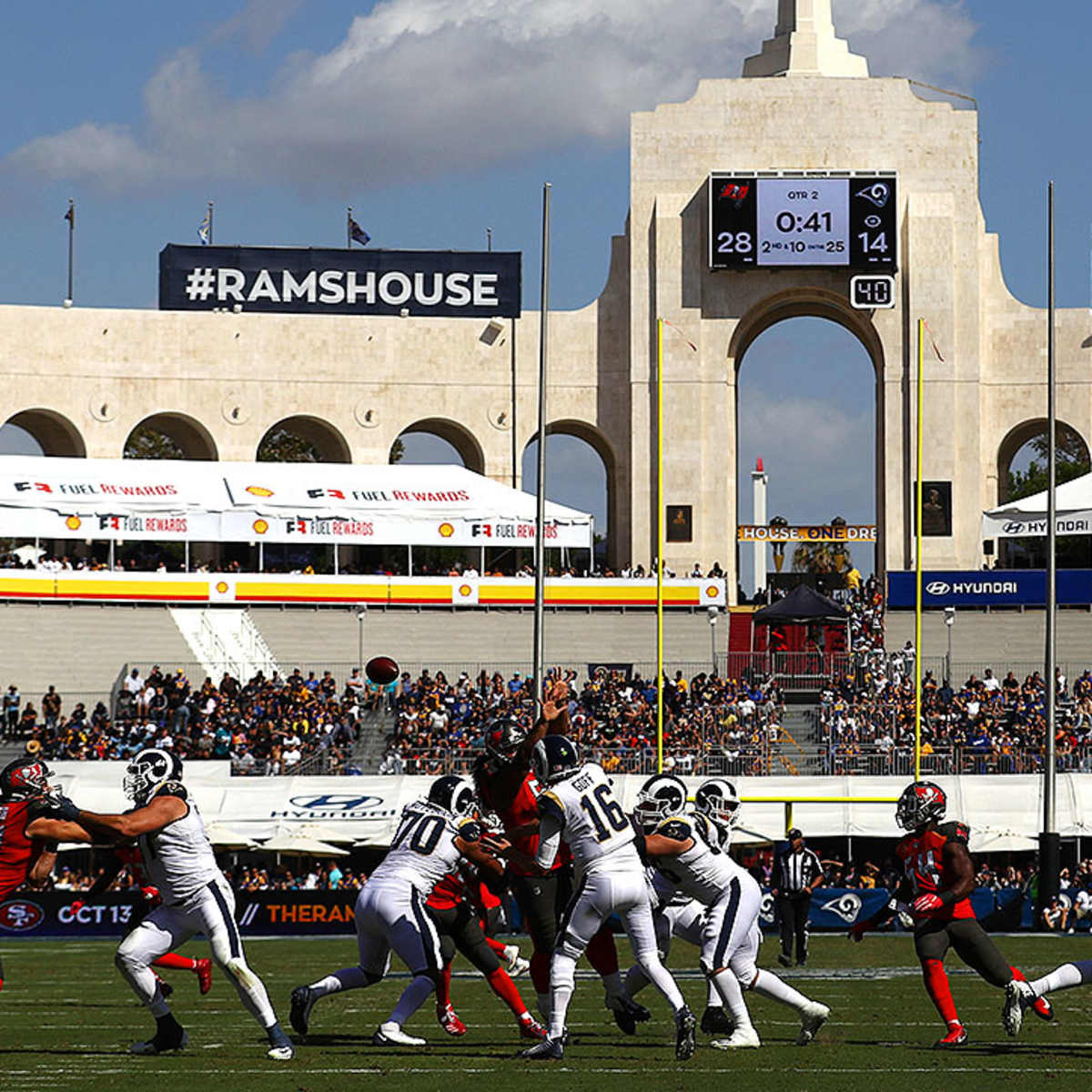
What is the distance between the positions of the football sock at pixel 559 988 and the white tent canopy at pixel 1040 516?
36576mm

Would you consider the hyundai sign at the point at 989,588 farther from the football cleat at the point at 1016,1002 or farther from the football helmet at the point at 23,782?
the football helmet at the point at 23,782

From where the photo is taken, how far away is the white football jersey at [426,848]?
1269 centimetres

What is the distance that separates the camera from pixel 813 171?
53.7 metres

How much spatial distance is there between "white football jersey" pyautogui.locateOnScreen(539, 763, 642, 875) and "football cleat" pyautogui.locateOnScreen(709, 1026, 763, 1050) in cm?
130

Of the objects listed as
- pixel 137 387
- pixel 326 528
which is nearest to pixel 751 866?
pixel 326 528

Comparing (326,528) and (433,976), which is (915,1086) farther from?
(326,528)

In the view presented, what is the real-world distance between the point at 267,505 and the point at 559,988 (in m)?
39.0

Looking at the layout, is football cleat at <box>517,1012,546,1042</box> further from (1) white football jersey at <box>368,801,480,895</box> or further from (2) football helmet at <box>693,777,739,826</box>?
(2) football helmet at <box>693,777,739,826</box>

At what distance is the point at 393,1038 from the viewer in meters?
12.8

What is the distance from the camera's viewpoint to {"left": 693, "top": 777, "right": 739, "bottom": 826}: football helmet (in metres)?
14.1

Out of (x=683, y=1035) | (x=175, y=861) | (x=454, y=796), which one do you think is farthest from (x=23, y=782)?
(x=683, y=1035)

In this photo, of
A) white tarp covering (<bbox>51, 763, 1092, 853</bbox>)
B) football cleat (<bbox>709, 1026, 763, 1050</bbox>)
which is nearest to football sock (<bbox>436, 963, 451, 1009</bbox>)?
football cleat (<bbox>709, 1026, 763, 1050</bbox>)

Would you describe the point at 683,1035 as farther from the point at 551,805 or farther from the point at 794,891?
the point at 794,891

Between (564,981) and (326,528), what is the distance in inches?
1533
